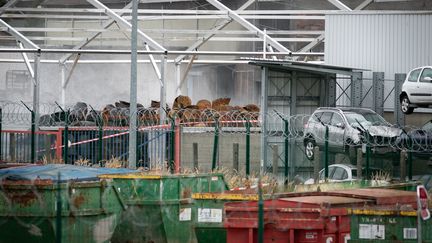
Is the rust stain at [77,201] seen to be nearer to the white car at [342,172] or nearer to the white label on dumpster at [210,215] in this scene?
the white label on dumpster at [210,215]

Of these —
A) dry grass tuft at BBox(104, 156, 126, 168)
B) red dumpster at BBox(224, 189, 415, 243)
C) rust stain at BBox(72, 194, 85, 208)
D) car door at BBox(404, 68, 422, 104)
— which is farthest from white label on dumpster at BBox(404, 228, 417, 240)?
car door at BBox(404, 68, 422, 104)

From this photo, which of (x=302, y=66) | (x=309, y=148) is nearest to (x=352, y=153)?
(x=309, y=148)

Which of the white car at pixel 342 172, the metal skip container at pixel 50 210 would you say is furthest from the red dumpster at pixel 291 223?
the white car at pixel 342 172

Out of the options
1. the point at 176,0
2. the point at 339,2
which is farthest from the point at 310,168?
the point at 176,0

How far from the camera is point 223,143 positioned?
33188mm

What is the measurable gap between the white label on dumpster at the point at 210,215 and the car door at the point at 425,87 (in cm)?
1635

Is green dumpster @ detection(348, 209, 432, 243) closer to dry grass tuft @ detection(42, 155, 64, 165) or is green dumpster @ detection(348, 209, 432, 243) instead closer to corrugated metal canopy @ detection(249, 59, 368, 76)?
dry grass tuft @ detection(42, 155, 64, 165)

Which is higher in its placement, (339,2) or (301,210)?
(339,2)

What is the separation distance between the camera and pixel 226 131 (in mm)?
33531

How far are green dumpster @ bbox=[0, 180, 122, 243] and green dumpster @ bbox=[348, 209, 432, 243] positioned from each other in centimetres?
464

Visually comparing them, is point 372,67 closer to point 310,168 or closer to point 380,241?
point 310,168

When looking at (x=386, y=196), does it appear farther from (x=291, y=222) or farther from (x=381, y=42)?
(x=381, y=42)

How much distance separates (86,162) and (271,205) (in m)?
14.2

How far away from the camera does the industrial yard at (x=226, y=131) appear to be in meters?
17.0
